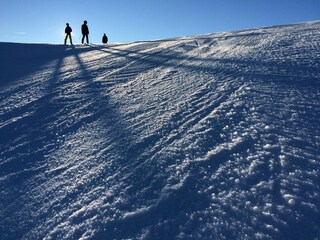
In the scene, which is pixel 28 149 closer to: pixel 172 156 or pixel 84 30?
pixel 172 156

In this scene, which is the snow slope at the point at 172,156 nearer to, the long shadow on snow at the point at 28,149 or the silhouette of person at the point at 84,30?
the long shadow on snow at the point at 28,149

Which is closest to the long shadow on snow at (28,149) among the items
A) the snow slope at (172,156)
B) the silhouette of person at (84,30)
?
the snow slope at (172,156)

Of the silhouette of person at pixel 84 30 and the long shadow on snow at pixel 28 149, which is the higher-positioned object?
the silhouette of person at pixel 84 30

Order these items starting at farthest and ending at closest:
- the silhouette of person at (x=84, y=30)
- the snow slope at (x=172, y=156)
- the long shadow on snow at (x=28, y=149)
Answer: the silhouette of person at (x=84, y=30) < the long shadow on snow at (x=28, y=149) < the snow slope at (x=172, y=156)

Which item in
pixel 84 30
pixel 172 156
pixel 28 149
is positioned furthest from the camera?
pixel 84 30

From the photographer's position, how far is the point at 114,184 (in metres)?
2.19

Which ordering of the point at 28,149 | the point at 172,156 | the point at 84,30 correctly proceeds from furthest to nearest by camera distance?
the point at 84,30 → the point at 28,149 → the point at 172,156

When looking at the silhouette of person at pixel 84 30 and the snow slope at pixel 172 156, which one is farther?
the silhouette of person at pixel 84 30

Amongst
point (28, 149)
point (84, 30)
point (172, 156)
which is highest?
point (84, 30)

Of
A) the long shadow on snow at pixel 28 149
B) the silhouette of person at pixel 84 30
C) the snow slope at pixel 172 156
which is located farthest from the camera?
the silhouette of person at pixel 84 30

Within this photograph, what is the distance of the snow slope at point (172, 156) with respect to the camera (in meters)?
1.76

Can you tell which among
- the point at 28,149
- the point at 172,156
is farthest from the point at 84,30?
the point at 172,156

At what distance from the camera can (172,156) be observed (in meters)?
2.44

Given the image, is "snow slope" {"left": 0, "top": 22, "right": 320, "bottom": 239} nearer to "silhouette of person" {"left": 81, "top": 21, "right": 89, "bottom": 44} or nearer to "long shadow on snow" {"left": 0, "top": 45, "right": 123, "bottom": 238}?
"long shadow on snow" {"left": 0, "top": 45, "right": 123, "bottom": 238}
